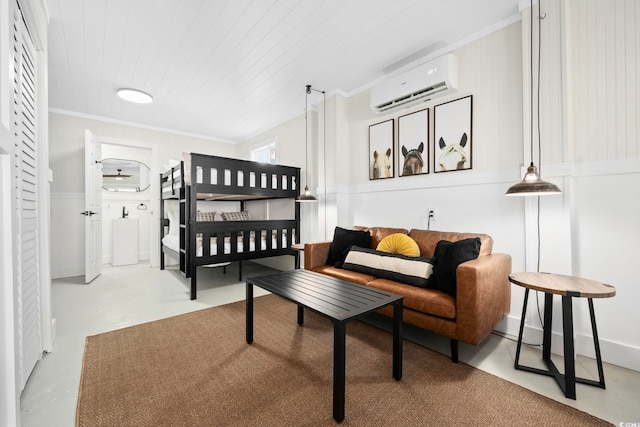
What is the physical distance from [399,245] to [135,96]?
148 inches

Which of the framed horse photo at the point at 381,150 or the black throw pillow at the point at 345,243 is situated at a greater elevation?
the framed horse photo at the point at 381,150

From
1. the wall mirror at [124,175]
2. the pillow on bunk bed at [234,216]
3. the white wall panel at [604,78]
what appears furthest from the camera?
the wall mirror at [124,175]

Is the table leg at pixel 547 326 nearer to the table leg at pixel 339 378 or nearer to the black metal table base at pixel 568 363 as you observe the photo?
the black metal table base at pixel 568 363

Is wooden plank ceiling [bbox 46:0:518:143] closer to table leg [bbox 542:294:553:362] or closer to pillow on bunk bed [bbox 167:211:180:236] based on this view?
pillow on bunk bed [bbox 167:211:180:236]

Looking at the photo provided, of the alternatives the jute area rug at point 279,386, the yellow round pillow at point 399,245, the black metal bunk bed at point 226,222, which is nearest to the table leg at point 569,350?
the jute area rug at point 279,386

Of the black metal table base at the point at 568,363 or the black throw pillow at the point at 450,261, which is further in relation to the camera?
the black throw pillow at the point at 450,261

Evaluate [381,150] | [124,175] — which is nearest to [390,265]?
[381,150]

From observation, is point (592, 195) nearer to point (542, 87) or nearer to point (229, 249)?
point (542, 87)

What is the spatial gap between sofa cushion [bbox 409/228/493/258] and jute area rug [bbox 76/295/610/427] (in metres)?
0.83

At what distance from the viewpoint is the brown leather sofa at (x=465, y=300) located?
163 cm

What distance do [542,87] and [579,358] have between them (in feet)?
6.24

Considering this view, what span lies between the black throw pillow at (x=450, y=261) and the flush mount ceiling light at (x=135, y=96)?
156 inches

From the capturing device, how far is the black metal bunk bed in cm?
304

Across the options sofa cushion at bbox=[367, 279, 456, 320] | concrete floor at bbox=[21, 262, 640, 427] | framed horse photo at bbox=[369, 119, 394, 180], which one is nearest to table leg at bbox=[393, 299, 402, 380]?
sofa cushion at bbox=[367, 279, 456, 320]
